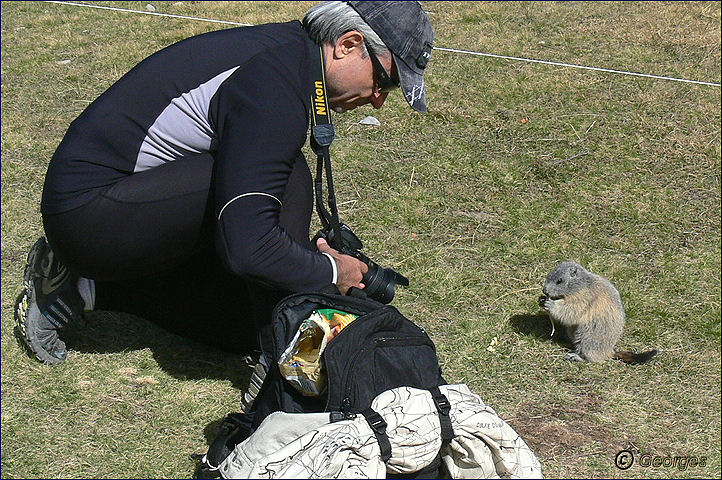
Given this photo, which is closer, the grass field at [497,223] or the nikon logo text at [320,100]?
the nikon logo text at [320,100]

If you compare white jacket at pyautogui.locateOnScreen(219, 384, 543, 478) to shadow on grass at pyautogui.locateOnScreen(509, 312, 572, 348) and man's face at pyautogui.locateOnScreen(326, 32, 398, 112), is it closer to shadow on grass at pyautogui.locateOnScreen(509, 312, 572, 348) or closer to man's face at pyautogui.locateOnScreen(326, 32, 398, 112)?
man's face at pyautogui.locateOnScreen(326, 32, 398, 112)

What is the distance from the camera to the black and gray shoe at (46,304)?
115 inches

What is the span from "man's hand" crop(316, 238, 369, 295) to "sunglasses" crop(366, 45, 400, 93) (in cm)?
57

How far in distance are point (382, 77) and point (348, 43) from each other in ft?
0.52

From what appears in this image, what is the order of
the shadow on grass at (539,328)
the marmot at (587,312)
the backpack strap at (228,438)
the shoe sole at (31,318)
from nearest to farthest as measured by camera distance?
1. the backpack strap at (228,438)
2. the shoe sole at (31,318)
3. the marmot at (587,312)
4. the shadow on grass at (539,328)

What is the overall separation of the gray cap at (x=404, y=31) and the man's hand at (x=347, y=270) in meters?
0.57

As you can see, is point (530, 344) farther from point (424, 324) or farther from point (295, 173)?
point (295, 173)

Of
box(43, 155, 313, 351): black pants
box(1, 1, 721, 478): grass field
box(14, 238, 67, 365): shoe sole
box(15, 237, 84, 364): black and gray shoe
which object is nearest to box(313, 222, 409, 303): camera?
box(43, 155, 313, 351): black pants

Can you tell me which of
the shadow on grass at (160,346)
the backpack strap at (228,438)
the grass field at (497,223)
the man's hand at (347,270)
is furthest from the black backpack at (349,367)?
the shadow on grass at (160,346)

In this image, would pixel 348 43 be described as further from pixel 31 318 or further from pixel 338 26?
pixel 31 318

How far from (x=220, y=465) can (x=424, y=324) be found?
131cm

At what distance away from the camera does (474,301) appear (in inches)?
136

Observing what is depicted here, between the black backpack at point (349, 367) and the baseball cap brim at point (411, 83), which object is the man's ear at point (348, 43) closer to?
the baseball cap brim at point (411, 83)

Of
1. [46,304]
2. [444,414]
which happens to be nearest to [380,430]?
[444,414]
